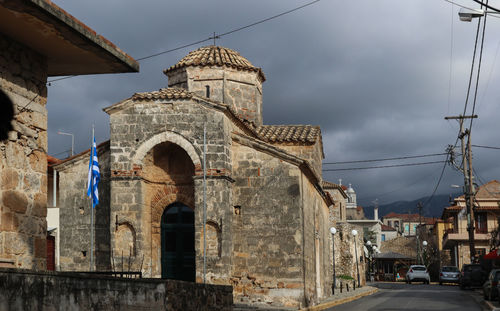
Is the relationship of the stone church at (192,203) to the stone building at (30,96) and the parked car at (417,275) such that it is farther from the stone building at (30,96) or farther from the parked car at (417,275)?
the parked car at (417,275)

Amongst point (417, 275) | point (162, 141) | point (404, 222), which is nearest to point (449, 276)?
point (417, 275)

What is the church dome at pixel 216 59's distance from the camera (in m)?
26.8

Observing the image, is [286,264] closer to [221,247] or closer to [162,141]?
[221,247]

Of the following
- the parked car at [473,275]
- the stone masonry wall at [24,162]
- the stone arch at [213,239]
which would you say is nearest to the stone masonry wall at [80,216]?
the stone arch at [213,239]

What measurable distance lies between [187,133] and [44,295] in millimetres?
12652

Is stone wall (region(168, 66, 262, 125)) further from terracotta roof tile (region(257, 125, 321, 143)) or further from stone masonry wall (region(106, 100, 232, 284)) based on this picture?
stone masonry wall (region(106, 100, 232, 284))

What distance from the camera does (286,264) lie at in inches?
760

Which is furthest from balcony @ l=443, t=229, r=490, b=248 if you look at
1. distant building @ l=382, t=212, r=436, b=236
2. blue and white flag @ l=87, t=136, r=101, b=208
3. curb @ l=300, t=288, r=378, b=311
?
distant building @ l=382, t=212, r=436, b=236

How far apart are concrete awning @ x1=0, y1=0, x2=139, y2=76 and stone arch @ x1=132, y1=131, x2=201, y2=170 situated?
10228 mm

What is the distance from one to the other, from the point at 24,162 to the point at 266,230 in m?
12.2

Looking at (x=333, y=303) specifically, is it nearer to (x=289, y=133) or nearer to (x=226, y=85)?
(x=289, y=133)

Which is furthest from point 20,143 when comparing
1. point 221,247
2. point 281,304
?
point 281,304

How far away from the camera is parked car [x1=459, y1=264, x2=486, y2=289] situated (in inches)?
1310

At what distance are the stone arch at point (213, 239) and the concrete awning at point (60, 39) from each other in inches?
414
